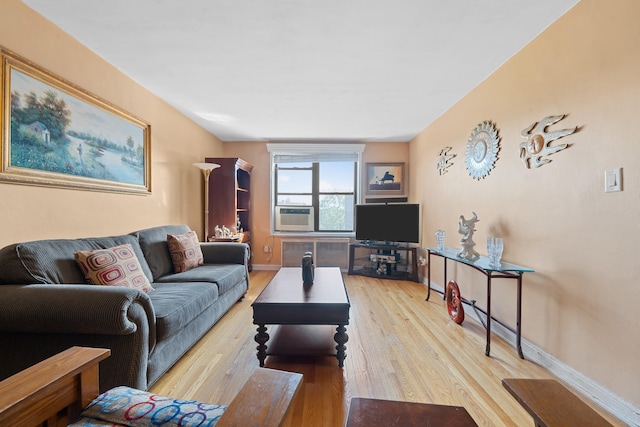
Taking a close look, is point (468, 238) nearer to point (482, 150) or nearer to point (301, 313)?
point (482, 150)

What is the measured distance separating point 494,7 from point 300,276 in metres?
2.43

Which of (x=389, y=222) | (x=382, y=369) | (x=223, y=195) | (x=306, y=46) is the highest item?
(x=306, y=46)

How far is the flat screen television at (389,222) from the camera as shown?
13.5ft

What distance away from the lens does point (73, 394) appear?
2.89ft

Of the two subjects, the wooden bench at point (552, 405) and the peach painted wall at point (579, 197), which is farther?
the peach painted wall at point (579, 197)

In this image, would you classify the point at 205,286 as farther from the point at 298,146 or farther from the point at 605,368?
the point at 298,146

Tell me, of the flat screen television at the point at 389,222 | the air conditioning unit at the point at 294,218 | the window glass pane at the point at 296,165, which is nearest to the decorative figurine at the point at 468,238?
the flat screen television at the point at 389,222

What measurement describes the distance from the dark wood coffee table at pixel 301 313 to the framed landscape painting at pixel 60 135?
1.65 metres

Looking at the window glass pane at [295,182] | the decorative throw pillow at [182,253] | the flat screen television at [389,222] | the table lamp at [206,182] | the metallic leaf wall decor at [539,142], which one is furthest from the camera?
the window glass pane at [295,182]

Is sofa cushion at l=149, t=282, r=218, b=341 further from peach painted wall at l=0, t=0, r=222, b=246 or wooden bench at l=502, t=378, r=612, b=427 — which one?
wooden bench at l=502, t=378, r=612, b=427

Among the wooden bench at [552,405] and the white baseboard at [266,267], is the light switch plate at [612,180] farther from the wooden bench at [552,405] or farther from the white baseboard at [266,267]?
the white baseboard at [266,267]

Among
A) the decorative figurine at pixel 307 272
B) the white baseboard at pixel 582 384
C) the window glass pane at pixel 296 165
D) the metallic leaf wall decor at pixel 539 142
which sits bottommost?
the white baseboard at pixel 582 384

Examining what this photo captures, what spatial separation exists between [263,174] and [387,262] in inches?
103

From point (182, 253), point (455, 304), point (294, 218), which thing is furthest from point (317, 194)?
point (455, 304)
